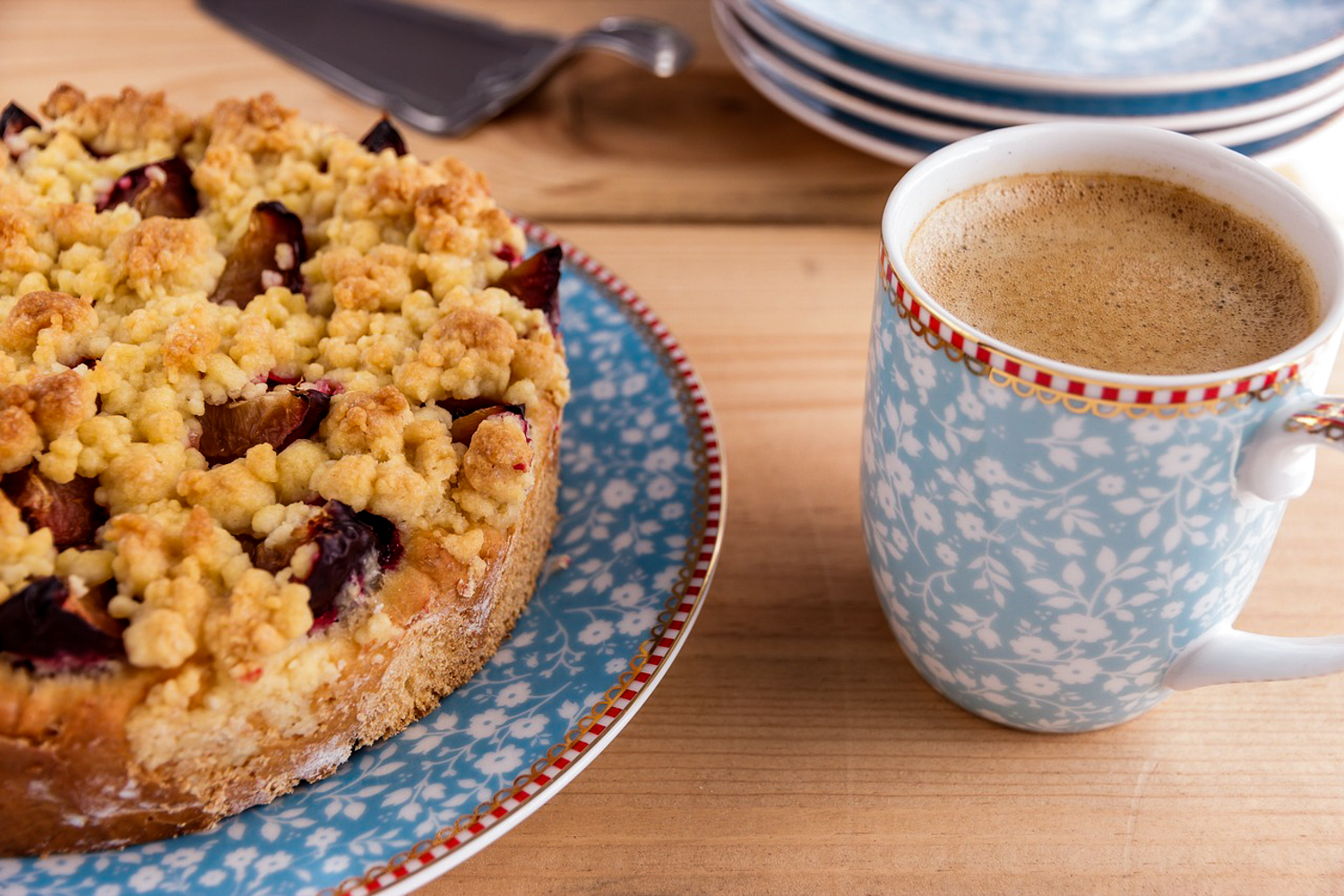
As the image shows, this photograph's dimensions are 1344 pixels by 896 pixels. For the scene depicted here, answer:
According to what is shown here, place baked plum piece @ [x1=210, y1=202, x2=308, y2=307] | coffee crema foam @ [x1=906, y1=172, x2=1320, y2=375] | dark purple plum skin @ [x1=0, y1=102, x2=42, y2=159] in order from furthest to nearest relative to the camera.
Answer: dark purple plum skin @ [x1=0, y1=102, x2=42, y2=159], baked plum piece @ [x1=210, y1=202, x2=308, y2=307], coffee crema foam @ [x1=906, y1=172, x2=1320, y2=375]

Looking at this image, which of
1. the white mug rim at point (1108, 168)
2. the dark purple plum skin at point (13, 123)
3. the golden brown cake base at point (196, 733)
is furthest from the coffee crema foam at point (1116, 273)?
the dark purple plum skin at point (13, 123)

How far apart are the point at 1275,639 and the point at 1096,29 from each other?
1.21 metres

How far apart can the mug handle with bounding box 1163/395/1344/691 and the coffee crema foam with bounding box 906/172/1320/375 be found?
0.09 metres

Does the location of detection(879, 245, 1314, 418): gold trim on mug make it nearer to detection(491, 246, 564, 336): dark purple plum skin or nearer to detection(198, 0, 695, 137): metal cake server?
detection(491, 246, 564, 336): dark purple plum skin

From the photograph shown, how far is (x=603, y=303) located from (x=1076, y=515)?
0.78 metres

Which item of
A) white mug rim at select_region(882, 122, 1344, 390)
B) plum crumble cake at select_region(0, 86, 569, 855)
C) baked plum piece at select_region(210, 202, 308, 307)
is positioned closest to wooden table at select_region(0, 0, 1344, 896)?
plum crumble cake at select_region(0, 86, 569, 855)

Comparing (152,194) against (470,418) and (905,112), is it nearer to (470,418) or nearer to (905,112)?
(470,418)

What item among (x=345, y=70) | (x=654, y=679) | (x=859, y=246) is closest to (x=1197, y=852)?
(x=654, y=679)

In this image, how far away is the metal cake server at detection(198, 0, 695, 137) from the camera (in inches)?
85.0

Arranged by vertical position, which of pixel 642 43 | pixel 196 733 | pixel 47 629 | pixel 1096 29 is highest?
pixel 1096 29

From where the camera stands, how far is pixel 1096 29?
194cm

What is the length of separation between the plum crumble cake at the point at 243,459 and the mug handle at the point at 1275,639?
2.06ft

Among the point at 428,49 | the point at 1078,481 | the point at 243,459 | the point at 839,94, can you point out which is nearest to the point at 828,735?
the point at 1078,481

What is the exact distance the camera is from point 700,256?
1904 millimetres
